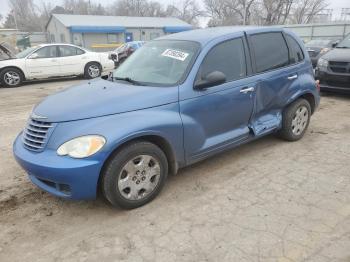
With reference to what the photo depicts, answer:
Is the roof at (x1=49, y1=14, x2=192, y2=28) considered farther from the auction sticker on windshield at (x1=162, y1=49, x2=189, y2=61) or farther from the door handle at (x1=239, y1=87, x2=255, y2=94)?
the door handle at (x1=239, y1=87, x2=255, y2=94)

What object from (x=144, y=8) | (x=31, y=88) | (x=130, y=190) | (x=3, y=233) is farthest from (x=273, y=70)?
(x=144, y=8)

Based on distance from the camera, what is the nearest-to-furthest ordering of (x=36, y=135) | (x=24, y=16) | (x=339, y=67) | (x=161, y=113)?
(x=36, y=135) < (x=161, y=113) < (x=339, y=67) < (x=24, y=16)

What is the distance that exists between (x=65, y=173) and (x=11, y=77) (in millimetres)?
10438

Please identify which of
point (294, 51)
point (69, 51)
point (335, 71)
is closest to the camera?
point (294, 51)

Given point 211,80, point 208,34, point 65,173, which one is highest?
point 208,34

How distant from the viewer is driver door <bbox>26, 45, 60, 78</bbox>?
40.2 feet

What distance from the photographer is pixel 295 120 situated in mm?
5250

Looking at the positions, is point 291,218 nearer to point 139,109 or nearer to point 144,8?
point 139,109

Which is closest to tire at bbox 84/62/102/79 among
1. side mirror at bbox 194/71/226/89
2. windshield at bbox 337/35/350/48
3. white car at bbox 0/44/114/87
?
white car at bbox 0/44/114/87

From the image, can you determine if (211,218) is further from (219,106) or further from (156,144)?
(219,106)

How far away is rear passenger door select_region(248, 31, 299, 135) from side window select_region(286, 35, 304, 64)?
78 millimetres

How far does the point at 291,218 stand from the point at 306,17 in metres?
64.2

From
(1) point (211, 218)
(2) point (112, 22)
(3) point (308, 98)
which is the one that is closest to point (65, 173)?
(1) point (211, 218)

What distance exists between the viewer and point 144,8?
75.5 metres
